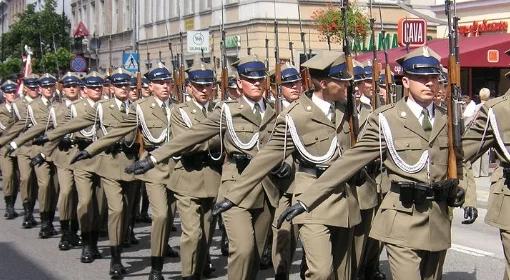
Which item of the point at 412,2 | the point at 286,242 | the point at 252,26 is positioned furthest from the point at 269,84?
the point at 412,2

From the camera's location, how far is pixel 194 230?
8297 mm

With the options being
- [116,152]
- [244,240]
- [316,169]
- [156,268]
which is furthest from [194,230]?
[116,152]

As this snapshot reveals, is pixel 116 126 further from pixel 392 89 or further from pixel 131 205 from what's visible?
pixel 392 89

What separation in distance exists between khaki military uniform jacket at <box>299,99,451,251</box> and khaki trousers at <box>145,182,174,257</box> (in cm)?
313

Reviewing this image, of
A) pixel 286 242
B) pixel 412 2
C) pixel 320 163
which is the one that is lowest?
pixel 286 242

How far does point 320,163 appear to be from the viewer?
266 inches

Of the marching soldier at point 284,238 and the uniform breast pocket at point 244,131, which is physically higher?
the uniform breast pocket at point 244,131

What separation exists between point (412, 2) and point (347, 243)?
3107cm

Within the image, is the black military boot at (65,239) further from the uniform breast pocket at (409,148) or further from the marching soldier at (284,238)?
the uniform breast pocket at (409,148)

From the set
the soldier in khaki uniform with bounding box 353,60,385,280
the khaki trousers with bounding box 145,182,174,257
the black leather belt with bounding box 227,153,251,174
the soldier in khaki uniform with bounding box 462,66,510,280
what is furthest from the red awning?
the soldier in khaki uniform with bounding box 462,66,510,280

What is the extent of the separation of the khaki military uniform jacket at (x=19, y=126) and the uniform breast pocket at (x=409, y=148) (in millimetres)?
8029

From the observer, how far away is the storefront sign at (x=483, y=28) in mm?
24109

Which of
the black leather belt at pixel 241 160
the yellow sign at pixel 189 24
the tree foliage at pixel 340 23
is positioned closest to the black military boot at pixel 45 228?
the black leather belt at pixel 241 160

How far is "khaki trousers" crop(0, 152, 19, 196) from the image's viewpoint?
46.5 feet
